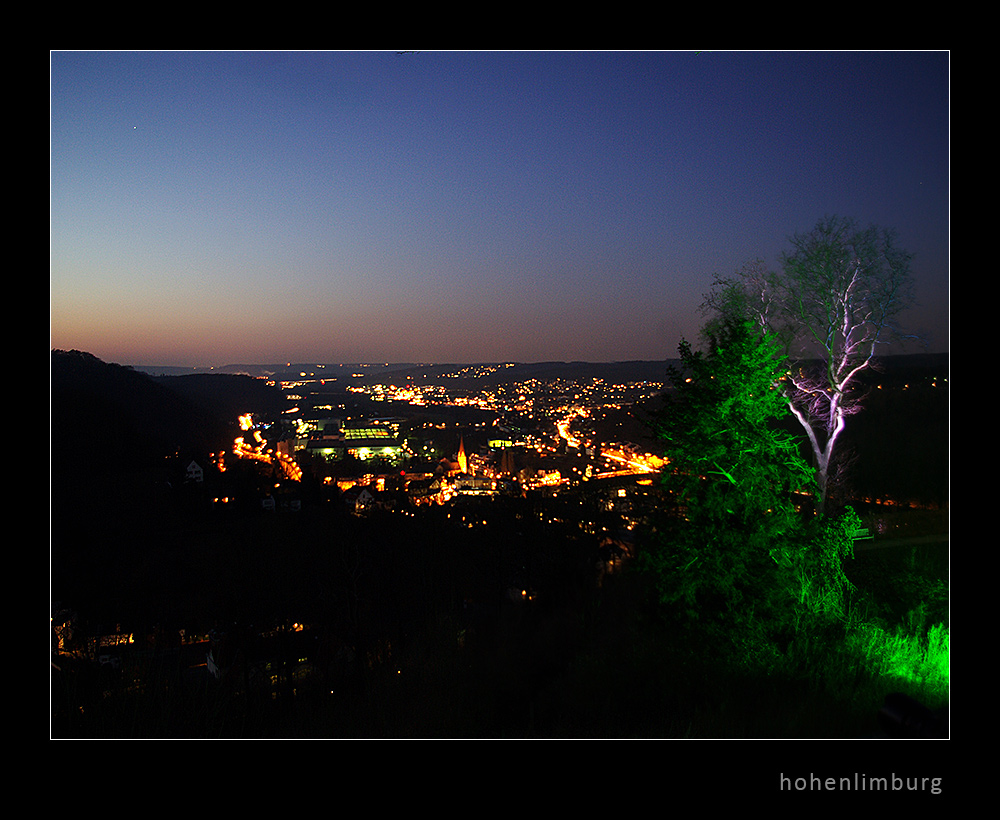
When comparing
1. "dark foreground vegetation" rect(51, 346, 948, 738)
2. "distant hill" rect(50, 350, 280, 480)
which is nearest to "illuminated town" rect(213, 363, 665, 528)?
"distant hill" rect(50, 350, 280, 480)

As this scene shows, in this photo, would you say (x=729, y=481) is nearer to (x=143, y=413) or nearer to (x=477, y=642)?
(x=477, y=642)

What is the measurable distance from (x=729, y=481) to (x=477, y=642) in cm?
328

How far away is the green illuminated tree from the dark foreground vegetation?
0.83 feet

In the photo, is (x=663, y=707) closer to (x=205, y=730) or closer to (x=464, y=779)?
(x=464, y=779)

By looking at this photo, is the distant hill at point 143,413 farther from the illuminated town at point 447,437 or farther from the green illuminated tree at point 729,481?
the green illuminated tree at point 729,481

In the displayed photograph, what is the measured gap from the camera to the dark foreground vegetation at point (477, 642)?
11.3 ft

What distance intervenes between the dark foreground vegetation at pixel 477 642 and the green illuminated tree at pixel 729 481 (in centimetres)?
25

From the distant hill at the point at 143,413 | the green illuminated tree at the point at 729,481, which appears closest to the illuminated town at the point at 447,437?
the green illuminated tree at the point at 729,481

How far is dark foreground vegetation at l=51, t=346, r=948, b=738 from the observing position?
3.43 meters

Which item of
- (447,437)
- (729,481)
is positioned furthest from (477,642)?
(447,437)

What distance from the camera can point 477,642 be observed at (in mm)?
5523

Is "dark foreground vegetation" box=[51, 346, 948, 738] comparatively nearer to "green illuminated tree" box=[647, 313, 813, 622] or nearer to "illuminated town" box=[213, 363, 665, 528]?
"green illuminated tree" box=[647, 313, 813, 622]
